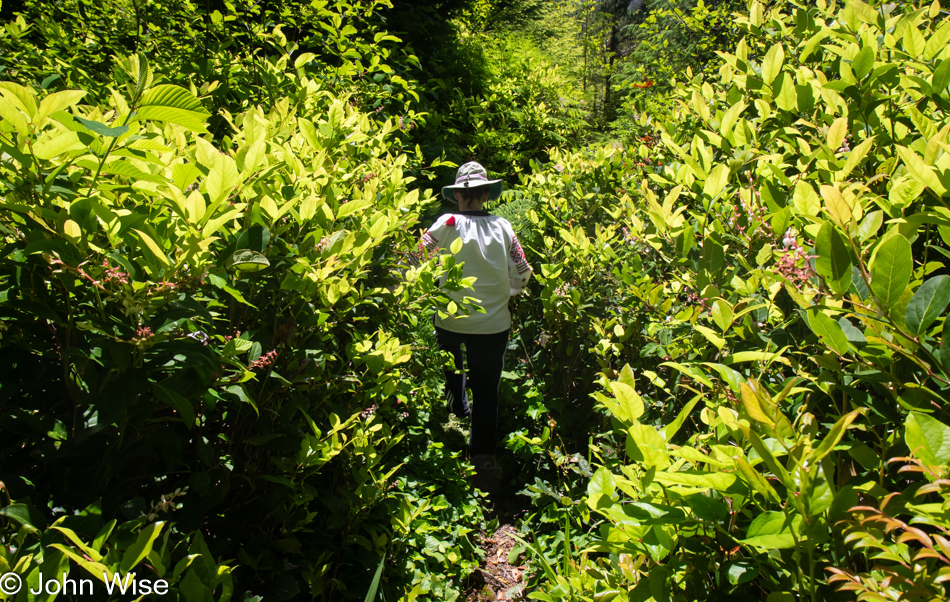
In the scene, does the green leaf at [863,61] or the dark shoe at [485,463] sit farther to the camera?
the dark shoe at [485,463]

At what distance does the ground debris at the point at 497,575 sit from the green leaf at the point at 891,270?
197cm

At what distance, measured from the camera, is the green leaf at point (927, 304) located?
2.41 feet

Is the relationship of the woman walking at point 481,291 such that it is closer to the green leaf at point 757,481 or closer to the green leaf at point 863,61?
the green leaf at point 863,61

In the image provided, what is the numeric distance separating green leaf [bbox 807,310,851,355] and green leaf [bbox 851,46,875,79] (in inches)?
36.6

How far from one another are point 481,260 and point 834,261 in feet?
8.98

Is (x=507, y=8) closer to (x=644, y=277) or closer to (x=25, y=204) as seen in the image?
(x=644, y=277)

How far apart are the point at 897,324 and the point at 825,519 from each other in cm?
32

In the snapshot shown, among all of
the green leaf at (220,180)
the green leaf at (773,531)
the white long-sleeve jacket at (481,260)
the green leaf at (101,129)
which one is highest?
the green leaf at (101,129)

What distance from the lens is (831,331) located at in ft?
2.64

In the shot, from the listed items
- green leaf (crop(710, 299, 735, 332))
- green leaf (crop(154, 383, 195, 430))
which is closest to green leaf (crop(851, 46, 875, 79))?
green leaf (crop(710, 299, 735, 332))

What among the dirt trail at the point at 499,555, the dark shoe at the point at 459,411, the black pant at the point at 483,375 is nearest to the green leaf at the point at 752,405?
the dirt trail at the point at 499,555

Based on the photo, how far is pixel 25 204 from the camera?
989 mm

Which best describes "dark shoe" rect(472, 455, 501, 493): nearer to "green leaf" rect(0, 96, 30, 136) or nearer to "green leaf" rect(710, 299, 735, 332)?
"green leaf" rect(710, 299, 735, 332)

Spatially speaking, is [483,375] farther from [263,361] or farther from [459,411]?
[263,361]
